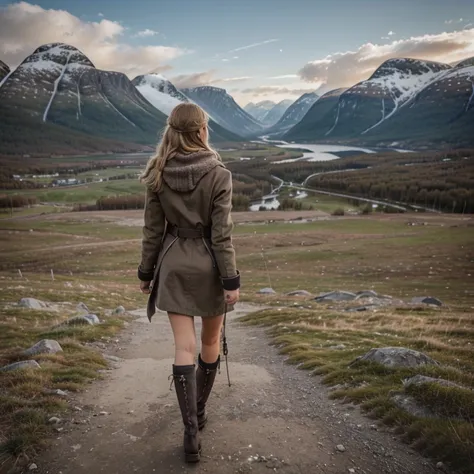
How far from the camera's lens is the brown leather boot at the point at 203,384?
19.6 ft

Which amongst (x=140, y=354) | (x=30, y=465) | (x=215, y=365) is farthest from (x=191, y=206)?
(x=140, y=354)

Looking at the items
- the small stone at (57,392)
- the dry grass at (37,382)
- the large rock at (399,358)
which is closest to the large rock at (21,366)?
the dry grass at (37,382)

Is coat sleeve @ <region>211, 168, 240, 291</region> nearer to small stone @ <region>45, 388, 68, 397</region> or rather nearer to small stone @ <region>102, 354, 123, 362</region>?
small stone @ <region>45, 388, 68, 397</region>

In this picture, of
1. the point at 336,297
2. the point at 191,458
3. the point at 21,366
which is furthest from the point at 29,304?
the point at 336,297

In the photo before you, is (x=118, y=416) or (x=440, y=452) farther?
(x=118, y=416)

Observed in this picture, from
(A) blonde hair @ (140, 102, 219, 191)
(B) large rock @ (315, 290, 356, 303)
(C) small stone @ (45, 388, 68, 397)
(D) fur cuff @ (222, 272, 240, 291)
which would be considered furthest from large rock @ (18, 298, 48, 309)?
(B) large rock @ (315, 290, 356, 303)

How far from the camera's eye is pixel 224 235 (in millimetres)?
5418

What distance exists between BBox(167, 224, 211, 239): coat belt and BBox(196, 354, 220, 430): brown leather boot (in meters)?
1.86

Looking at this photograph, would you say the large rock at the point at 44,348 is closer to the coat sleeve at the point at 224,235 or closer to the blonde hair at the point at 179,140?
the blonde hair at the point at 179,140

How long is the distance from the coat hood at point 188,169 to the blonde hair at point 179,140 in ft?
0.31

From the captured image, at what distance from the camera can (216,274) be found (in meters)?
5.60

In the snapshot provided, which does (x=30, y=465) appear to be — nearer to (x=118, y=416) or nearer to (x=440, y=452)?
(x=118, y=416)

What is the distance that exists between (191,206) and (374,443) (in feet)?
13.0

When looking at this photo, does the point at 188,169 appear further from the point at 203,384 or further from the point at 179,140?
the point at 203,384
